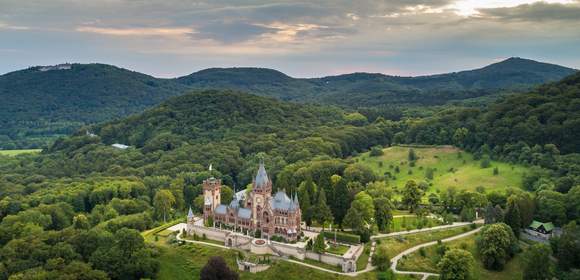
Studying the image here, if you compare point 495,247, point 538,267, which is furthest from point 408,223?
point 538,267

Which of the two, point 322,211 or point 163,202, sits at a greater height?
point 322,211

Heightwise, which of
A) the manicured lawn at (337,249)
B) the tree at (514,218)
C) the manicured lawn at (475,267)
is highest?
the tree at (514,218)

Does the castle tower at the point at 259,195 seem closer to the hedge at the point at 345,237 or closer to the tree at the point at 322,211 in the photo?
the tree at the point at 322,211

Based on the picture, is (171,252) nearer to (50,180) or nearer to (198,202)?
(198,202)

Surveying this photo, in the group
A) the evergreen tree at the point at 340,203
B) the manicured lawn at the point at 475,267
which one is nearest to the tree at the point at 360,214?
the evergreen tree at the point at 340,203

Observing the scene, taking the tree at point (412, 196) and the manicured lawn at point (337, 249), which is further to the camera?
the tree at point (412, 196)

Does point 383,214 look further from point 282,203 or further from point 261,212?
point 261,212
